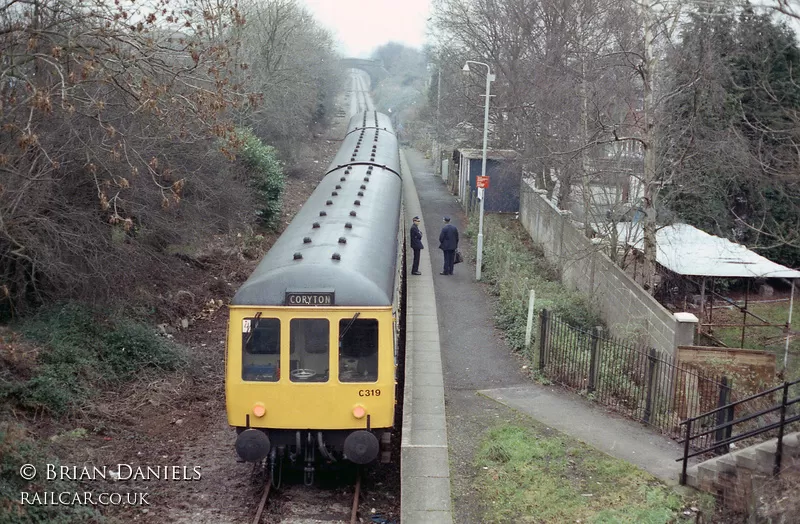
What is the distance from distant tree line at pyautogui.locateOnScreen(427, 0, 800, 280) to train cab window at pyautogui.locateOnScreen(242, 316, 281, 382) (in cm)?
823

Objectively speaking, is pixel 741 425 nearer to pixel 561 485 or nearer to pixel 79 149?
pixel 561 485

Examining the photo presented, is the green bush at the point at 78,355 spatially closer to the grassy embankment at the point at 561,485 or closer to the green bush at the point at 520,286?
the grassy embankment at the point at 561,485

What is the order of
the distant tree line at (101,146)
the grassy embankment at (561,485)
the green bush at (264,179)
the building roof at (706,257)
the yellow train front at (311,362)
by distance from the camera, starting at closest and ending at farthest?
the grassy embankment at (561,485), the yellow train front at (311,362), the distant tree line at (101,146), the building roof at (706,257), the green bush at (264,179)

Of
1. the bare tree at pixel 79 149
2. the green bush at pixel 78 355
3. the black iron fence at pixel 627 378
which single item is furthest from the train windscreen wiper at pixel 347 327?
the green bush at pixel 78 355

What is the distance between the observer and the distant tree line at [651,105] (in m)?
16.4

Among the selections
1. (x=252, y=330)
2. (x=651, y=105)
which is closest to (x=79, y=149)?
(x=252, y=330)

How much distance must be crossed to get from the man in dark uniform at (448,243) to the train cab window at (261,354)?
11.4 meters

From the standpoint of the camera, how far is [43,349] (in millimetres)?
12633

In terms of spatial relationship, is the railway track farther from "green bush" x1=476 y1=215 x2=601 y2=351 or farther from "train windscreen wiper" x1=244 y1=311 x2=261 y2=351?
"green bush" x1=476 y1=215 x2=601 y2=351

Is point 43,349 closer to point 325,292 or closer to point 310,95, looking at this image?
point 325,292

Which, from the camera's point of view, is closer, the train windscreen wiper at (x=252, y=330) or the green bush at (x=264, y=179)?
the train windscreen wiper at (x=252, y=330)

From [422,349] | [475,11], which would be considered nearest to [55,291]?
[422,349]

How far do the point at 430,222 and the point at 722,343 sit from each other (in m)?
12.8

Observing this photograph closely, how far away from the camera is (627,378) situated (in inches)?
514
